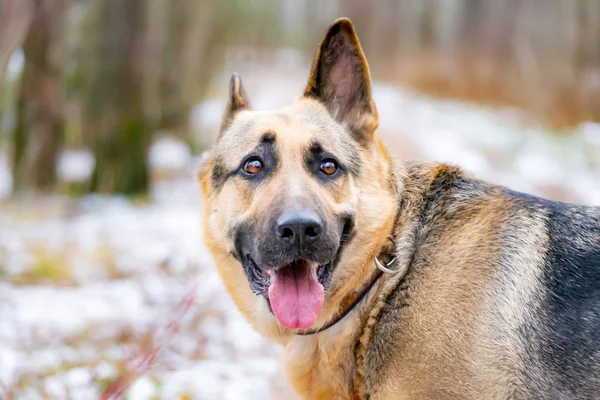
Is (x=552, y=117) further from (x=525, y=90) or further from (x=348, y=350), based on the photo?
(x=348, y=350)

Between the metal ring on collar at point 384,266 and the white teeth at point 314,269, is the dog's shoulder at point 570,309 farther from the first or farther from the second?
the white teeth at point 314,269

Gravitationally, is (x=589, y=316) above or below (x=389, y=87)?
above

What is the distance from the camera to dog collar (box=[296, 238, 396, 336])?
3215mm

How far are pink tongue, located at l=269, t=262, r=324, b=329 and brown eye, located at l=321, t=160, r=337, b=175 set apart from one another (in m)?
0.55

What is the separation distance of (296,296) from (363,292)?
351mm

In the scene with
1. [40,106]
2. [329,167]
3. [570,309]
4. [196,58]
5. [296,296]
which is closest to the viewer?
[570,309]

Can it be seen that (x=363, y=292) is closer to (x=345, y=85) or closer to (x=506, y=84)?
(x=345, y=85)

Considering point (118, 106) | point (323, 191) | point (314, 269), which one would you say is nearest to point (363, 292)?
point (314, 269)

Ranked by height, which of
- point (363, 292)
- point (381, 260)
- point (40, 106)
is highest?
point (381, 260)

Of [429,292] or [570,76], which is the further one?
[570,76]

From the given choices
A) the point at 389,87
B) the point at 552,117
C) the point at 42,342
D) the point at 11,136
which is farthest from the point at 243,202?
the point at 389,87

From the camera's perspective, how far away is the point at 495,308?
2.82 metres

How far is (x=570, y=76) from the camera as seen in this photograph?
14227 mm

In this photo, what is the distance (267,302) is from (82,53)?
26.1 feet
